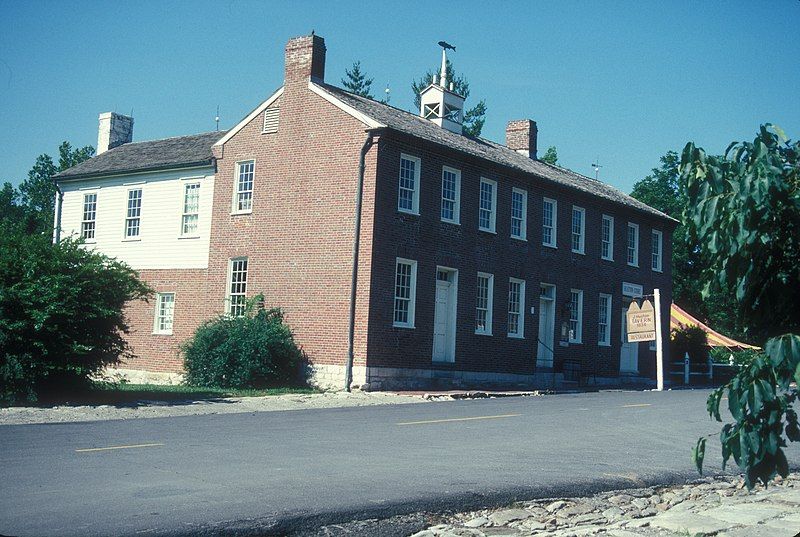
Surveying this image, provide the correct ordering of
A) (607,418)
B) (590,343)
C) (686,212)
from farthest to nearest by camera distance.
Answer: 1. (590,343)
2. (607,418)
3. (686,212)

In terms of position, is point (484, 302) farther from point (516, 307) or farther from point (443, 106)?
point (443, 106)

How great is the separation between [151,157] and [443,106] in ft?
33.0

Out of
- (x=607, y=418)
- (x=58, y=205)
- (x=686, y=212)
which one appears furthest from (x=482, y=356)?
(x=686, y=212)

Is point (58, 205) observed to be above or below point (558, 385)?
above

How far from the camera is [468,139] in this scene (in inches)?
1204

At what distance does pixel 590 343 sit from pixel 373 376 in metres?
11.2

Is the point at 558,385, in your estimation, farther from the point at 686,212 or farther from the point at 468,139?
the point at 686,212

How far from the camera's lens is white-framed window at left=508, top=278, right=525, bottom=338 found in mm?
28547

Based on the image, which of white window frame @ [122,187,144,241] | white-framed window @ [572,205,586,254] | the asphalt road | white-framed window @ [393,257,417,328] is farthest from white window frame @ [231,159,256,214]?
the asphalt road

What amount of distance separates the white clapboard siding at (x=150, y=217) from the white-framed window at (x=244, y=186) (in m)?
1.27

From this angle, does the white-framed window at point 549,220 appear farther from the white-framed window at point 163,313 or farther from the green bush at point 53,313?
the green bush at point 53,313

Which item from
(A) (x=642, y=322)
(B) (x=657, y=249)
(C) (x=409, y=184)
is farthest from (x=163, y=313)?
(B) (x=657, y=249)

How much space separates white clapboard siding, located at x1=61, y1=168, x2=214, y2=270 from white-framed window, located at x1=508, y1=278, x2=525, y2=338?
30.8ft

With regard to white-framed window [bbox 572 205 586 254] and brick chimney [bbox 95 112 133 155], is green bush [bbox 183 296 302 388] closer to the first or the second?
white-framed window [bbox 572 205 586 254]
